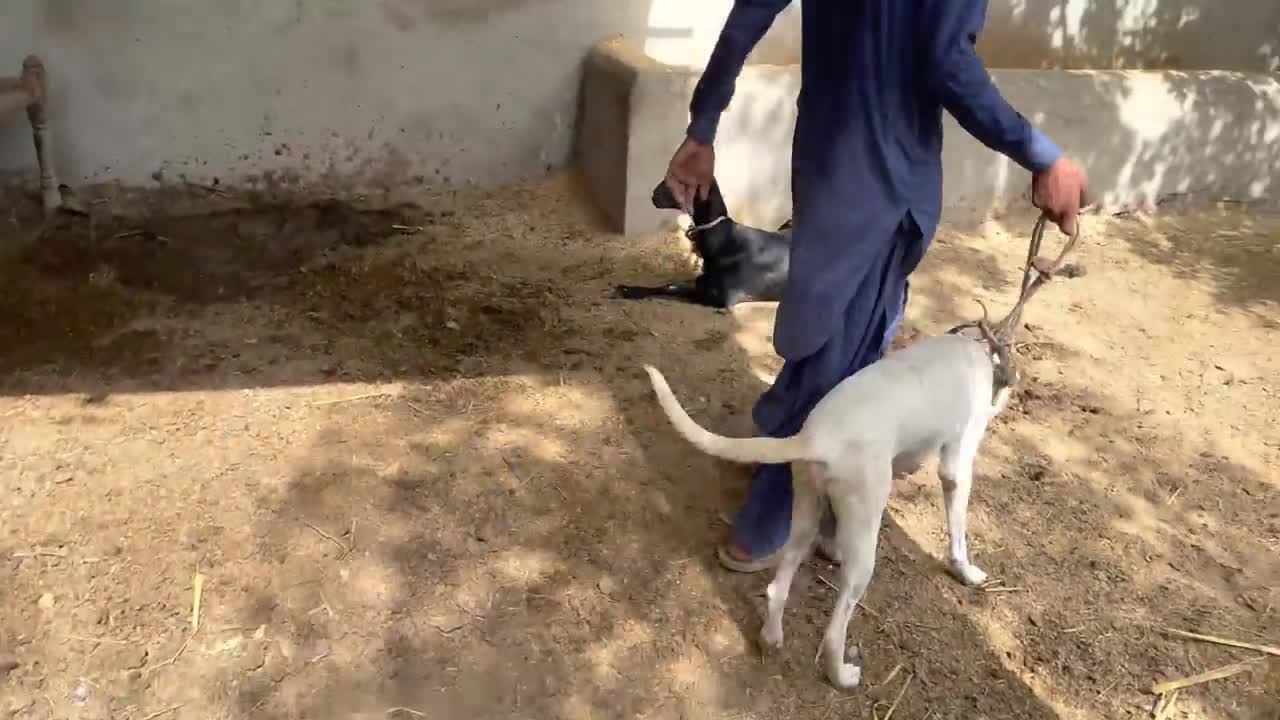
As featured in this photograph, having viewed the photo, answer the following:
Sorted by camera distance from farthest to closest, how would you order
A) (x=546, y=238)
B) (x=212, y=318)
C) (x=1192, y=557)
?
(x=546, y=238), (x=212, y=318), (x=1192, y=557)

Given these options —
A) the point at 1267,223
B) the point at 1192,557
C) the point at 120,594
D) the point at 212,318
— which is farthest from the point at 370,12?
the point at 1267,223

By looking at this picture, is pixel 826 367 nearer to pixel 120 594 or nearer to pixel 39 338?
pixel 120 594

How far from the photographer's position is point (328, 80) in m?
5.26

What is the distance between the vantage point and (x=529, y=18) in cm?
539

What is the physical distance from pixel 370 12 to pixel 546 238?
157cm

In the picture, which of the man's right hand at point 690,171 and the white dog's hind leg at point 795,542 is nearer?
the white dog's hind leg at point 795,542

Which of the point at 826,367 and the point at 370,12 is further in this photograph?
the point at 370,12

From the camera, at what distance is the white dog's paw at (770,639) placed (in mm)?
2551

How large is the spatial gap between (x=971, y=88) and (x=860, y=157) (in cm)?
30

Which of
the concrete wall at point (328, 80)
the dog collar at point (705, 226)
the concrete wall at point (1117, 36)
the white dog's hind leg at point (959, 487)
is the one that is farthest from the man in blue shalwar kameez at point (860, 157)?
the concrete wall at point (1117, 36)

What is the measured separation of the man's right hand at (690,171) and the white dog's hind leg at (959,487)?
0.96 meters

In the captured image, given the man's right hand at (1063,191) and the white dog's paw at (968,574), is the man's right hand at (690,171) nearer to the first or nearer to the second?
the man's right hand at (1063,191)

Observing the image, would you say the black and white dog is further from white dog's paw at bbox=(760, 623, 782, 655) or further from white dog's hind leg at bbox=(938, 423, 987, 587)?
white dog's paw at bbox=(760, 623, 782, 655)

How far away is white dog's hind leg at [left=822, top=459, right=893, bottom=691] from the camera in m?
2.19
